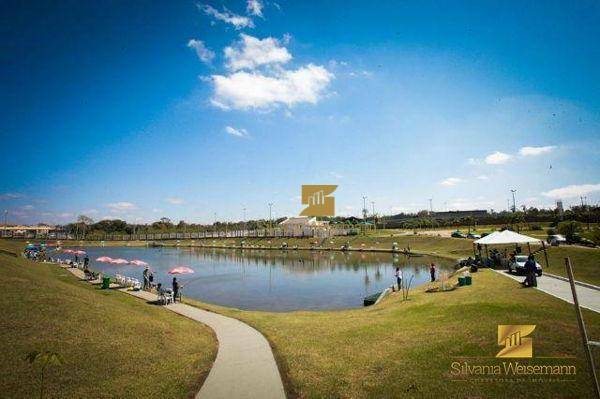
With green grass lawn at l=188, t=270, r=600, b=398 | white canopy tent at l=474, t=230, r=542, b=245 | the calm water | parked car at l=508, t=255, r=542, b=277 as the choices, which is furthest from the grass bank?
green grass lawn at l=188, t=270, r=600, b=398

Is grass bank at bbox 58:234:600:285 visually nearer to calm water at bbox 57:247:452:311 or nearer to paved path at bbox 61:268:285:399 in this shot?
calm water at bbox 57:247:452:311

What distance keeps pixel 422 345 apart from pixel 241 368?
21.7 ft

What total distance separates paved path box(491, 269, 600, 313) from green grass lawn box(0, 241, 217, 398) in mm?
17175

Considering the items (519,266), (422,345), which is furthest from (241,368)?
(519,266)

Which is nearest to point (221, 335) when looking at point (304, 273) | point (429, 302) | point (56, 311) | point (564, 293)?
point (56, 311)

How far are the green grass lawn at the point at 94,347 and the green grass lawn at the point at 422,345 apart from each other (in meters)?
3.69

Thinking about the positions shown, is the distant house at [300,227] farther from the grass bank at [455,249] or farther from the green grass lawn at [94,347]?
the green grass lawn at [94,347]

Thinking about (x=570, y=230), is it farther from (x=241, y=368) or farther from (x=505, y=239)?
(x=241, y=368)

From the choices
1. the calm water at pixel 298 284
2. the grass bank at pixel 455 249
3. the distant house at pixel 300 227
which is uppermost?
the distant house at pixel 300 227

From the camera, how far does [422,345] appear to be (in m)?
12.2

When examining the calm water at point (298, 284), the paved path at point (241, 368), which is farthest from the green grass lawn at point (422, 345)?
the calm water at point (298, 284)

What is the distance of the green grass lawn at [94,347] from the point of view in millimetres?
9914

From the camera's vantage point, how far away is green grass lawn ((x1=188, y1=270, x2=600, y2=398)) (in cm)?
904

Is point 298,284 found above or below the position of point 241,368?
below
